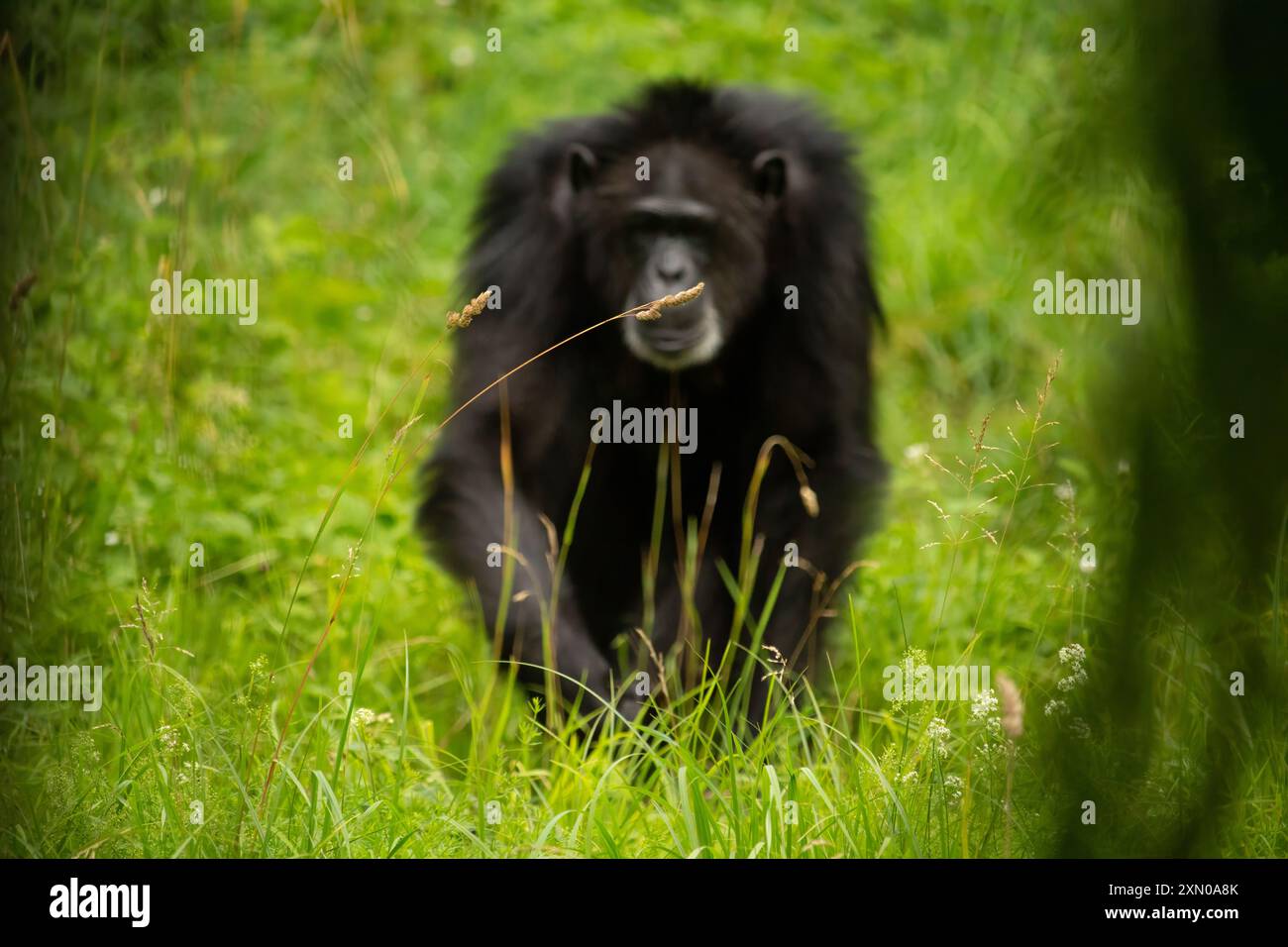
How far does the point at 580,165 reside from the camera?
5.58 metres

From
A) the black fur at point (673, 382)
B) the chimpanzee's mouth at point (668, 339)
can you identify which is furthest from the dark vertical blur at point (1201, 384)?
the chimpanzee's mouth at point (668, 339)

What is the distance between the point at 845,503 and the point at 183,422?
8.95ft

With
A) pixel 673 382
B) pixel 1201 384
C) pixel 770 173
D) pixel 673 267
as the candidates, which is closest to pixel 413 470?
pixel 673 382

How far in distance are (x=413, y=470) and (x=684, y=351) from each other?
170 cm

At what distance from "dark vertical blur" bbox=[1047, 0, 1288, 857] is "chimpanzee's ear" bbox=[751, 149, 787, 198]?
410 cm

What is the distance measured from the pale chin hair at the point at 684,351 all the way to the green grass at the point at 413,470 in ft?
3.12

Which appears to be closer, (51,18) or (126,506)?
(51,18)

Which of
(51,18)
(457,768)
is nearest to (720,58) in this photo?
(51,18)

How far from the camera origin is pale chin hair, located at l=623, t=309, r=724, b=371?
17.4 feet

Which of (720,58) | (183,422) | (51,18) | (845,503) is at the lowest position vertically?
(845,503)

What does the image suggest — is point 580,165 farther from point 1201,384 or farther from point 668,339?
point 1201,384
